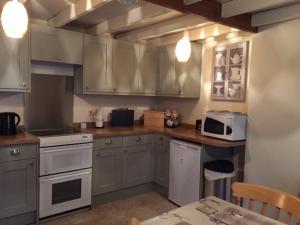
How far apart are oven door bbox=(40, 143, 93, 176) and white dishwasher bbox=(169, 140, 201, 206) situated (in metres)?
1.09

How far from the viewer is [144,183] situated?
3.69 meters

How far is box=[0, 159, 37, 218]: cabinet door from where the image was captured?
254 cm

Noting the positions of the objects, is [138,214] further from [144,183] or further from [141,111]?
[141,111]

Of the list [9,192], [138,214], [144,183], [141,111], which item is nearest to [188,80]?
[141,111]

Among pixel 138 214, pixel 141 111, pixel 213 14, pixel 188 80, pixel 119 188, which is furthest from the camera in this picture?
pixel 141 111

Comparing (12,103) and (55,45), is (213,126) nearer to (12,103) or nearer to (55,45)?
(55,45)

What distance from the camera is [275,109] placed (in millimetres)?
2635

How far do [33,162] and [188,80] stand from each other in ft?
7.52

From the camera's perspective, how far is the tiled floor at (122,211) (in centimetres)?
287

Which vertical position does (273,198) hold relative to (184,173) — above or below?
above

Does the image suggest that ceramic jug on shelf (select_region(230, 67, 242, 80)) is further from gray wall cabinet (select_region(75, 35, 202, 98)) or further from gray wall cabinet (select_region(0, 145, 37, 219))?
gray wall cabinet (select_region(0, 145, 37, 219))

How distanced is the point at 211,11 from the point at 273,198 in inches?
68.1

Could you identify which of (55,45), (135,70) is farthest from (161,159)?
(55,45)

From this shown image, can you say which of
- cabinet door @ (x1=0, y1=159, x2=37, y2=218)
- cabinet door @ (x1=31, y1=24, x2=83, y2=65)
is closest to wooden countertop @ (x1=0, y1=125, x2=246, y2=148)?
cabinet door @ (x1=0, y1=159, x2=37, y2=218)
